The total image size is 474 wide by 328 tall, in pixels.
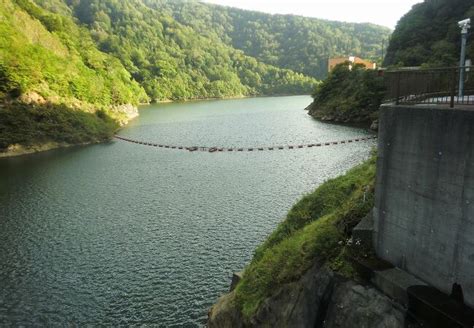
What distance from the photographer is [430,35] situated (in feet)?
292

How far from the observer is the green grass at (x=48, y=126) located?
60037 millimetres

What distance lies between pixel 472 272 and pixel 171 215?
80.1 ft

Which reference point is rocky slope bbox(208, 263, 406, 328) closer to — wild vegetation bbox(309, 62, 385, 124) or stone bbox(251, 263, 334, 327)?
stone bbox(251, 263, 334, 327)

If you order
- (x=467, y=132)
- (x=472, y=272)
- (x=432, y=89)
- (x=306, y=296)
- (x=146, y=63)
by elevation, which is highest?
(x=146, y=63)

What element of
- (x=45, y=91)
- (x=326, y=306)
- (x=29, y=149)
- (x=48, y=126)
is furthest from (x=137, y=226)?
(x=45, y=91)

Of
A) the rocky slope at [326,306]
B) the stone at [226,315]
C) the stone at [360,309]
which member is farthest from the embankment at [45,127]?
the stone at [360,309]

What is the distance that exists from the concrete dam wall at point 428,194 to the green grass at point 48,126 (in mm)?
61573

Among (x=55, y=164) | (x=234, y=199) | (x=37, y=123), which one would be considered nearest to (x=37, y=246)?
(x=234, y=199)

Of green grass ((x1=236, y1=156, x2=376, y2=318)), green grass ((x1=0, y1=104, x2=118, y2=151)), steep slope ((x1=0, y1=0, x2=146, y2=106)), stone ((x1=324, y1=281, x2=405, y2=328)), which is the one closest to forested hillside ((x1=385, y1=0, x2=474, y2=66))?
green grass ((x1=0, y1=104, x2=118, y2=151))

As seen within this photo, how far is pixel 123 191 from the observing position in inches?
1473

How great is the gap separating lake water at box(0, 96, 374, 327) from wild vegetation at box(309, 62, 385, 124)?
1307 inches

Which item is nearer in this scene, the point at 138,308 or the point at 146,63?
the point at 138,308

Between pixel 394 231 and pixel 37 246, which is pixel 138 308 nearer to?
pixel 37 246

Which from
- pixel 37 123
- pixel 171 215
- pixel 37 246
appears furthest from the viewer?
pixel 37 123
